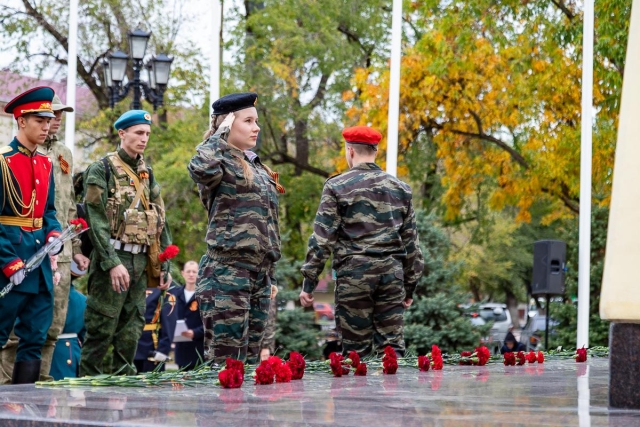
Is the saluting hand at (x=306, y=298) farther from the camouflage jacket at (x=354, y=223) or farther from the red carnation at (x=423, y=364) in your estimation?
the red carnation at (x=423, y=364)

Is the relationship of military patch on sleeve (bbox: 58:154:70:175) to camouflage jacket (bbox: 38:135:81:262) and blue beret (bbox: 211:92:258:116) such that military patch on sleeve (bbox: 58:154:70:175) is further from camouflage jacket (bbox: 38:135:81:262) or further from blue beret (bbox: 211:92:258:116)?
blue beret (bbox: 211:92:258:116)

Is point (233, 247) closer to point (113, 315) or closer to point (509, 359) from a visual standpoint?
point (113, 315)

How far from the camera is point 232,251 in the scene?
7.41 metres

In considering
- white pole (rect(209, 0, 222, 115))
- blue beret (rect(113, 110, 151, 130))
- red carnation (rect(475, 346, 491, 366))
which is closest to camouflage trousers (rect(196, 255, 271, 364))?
blue beret (rect(113, 110, 151, 130))

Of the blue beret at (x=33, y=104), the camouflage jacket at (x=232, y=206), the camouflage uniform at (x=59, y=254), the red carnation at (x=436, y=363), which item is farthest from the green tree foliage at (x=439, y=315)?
the blue beret at (x=33, y=104)

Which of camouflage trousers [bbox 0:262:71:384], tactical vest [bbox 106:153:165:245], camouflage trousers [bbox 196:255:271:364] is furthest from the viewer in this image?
camouflage trousers [bbox 0:262:71:384]

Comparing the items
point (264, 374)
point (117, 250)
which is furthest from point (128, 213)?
point (264, 374)

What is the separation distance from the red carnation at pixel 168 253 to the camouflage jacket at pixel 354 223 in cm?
97

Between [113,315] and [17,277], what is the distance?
4.87ft

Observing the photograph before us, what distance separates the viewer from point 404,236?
8.95 metres

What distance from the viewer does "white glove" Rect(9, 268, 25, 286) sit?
7078mm

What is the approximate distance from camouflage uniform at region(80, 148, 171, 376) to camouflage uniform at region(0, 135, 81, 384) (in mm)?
314

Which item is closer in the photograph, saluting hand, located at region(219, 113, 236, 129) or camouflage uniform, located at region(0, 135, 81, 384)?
saluting hand, located at region(219, 113, 236, 129)

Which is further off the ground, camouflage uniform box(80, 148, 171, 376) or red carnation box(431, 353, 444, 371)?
camouflage uniform box(80, 148, 171, 376)
